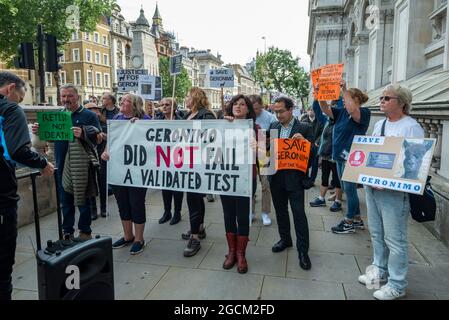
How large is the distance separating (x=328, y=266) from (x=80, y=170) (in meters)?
3.37

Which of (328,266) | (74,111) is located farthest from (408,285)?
(74,111)

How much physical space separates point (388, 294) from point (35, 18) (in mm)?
29221

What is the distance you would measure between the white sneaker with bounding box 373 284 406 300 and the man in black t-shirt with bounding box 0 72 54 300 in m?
3.37

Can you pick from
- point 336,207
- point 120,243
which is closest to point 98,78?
point 336,207

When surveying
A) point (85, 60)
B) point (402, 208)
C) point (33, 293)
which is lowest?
point (33, 293)

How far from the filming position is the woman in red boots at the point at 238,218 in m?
4.08

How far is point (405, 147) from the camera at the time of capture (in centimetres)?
320

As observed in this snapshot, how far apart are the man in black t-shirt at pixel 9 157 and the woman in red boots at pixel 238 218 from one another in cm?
200

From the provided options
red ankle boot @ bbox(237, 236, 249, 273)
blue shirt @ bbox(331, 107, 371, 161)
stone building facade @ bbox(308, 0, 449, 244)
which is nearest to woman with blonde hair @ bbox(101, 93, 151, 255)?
red ankle boot @ bbox(237, 236, 249, 273)

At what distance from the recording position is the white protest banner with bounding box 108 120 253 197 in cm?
411

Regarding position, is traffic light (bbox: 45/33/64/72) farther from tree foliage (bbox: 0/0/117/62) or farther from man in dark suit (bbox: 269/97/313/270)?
tree foliage (bbox: 0/0/117/62)

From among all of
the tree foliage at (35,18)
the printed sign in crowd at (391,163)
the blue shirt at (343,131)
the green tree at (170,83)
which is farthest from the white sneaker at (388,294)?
the green tree at (170,83)

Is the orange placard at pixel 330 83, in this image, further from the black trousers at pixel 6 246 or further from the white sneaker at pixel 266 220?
the black trousers at pixel 6 246
